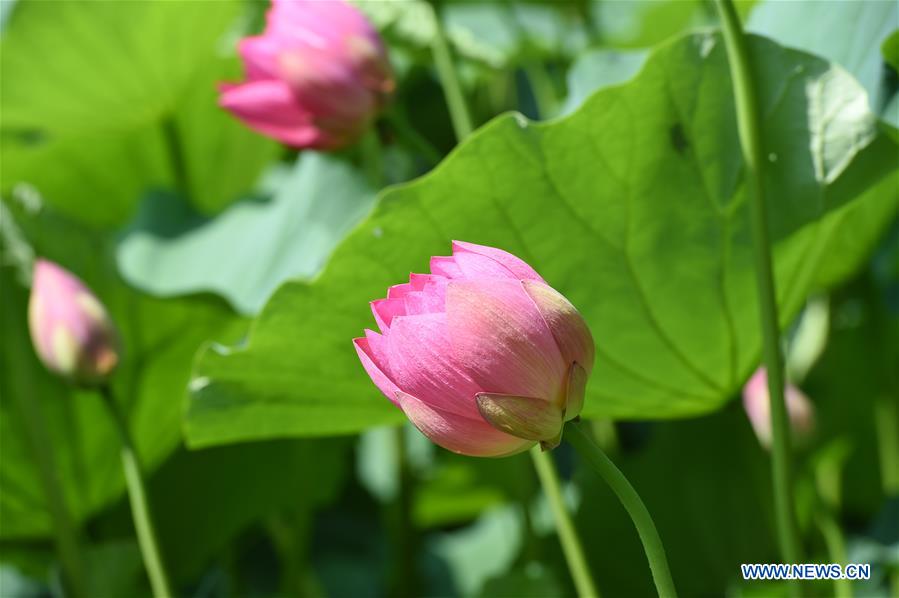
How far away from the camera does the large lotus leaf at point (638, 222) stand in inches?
23.1

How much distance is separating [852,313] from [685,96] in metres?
0.63

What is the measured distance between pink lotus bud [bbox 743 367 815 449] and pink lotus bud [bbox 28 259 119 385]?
1.40ft

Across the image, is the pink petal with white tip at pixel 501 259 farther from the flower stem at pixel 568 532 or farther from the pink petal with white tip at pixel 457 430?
the flower stem at pixel 568 532

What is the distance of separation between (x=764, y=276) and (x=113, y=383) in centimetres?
58

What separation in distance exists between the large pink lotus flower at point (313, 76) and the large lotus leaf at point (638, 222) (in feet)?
0.57

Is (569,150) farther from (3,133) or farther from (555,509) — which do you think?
(3,133)

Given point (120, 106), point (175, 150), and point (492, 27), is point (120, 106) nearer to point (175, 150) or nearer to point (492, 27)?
point (175, 150)

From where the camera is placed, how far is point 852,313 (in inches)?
44.9

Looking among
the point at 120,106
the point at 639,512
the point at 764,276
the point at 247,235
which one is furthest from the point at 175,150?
the point at 639,512

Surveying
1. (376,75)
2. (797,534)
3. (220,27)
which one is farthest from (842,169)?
(220,27)

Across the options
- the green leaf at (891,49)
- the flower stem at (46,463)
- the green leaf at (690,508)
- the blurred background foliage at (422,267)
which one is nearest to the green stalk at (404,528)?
the blurred background foliage at (422,267)

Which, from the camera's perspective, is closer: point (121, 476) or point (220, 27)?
point (121, 476)

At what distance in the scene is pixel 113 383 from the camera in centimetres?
90

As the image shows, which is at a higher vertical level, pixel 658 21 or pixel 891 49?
pixel 891 49
